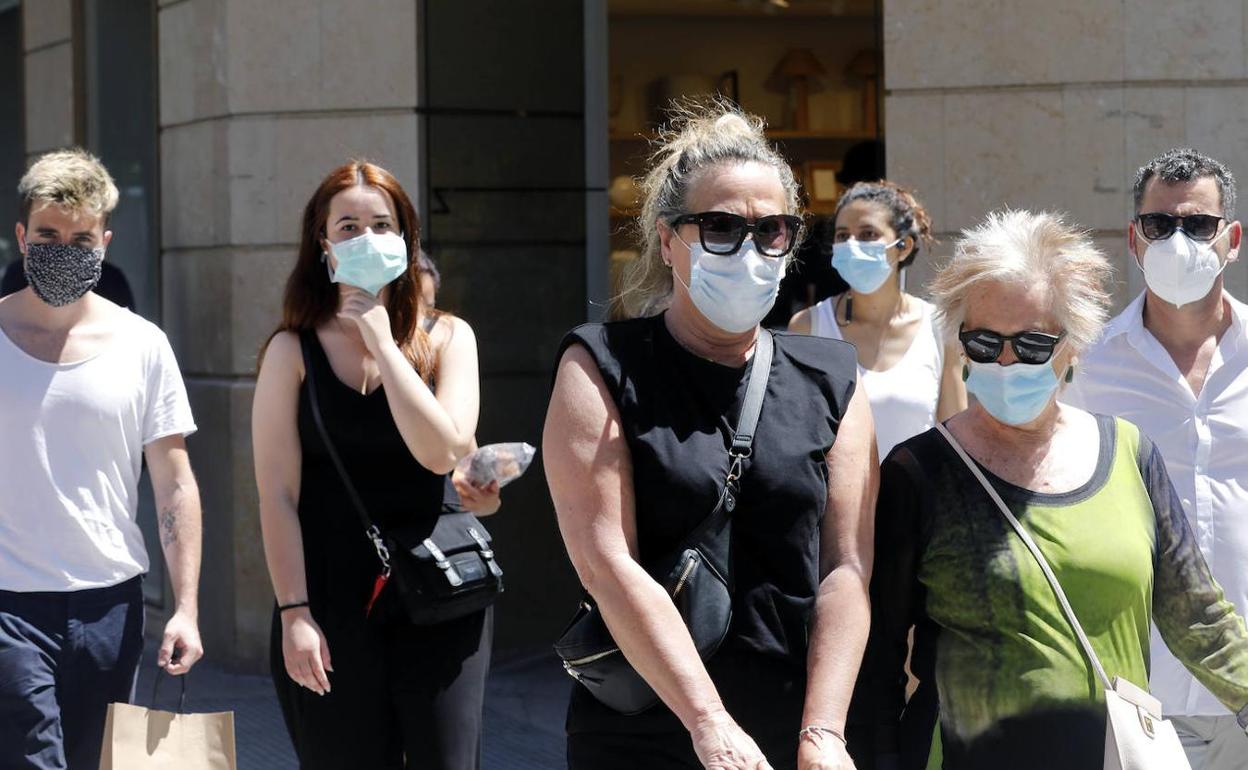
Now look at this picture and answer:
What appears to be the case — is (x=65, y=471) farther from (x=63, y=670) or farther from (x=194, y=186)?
(x=194, y=186)

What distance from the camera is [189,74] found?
Answer: 337 inches

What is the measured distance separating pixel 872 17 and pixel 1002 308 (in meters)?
6.39

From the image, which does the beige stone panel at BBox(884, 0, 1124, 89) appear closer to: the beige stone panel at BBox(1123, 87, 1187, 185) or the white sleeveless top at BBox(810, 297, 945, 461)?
the beige stone panel at BBox(1123, 87, 1187, 185)

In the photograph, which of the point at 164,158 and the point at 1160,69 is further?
the point at 164,158

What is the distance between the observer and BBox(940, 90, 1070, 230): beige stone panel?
6.90m

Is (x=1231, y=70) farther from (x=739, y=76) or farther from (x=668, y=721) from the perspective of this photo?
(x=668, y=721)

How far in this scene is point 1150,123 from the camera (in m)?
6.82

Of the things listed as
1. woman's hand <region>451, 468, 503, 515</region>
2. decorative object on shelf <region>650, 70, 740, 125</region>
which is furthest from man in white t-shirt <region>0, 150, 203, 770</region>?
decorative object on shelf <region>650, 70, 740, 125</region>

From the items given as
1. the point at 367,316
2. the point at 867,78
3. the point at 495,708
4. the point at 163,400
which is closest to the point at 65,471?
the point at 163,400

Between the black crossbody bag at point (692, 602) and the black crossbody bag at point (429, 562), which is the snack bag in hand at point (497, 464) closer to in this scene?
the black crossbody bag at point (429, 562)

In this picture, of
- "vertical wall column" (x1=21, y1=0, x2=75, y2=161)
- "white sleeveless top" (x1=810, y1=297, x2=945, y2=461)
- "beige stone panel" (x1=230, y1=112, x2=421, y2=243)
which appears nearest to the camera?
"white sleeveless top" (x1=810, y1=297, x2=945, y2=461)

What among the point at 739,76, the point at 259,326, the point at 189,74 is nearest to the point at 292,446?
the point at 259,326

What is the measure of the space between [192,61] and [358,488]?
4.81m

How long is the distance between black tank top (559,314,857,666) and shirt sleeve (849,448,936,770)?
181mm
